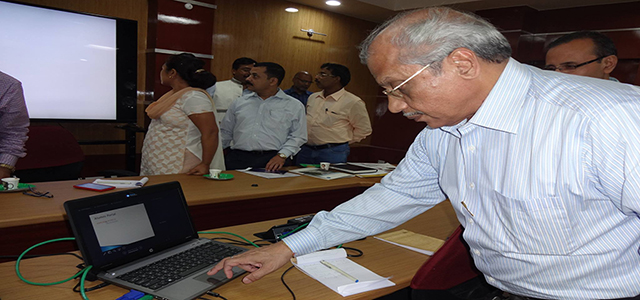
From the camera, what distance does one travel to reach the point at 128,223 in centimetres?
123

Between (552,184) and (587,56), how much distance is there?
194 centimetres

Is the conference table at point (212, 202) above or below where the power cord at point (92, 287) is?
below

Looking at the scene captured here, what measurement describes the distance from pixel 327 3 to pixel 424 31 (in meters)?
5.68

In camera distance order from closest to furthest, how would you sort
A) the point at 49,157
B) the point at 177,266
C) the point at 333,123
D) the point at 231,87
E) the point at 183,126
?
the point at 177,266
the point at 183,126
the point at 49,157
the point at 333,123
the point at 231,87

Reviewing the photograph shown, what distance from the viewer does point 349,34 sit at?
23.7 feet

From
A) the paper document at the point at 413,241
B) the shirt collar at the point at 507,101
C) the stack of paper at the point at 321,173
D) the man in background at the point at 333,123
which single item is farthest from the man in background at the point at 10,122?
the man in background at the point at 333,123

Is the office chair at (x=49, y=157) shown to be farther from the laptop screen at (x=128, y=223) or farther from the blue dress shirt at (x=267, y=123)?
the laptop screen at (x=128, y=223)

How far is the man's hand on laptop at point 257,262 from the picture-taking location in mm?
1158

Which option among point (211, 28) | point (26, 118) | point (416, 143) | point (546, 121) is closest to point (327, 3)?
point (211, 28)

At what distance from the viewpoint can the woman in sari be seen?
275cm

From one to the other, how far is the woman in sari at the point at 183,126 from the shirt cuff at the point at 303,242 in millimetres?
1669

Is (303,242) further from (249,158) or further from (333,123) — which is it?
(333,123)

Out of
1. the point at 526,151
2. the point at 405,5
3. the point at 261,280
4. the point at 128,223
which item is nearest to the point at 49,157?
the point at 128,223

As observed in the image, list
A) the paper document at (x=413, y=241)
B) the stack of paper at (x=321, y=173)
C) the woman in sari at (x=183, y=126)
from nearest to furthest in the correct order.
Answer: the paper document at (x=413, y=241) < the woman in sari at (x=183, y=126) < the stack of paper at (x=321, y=173)
